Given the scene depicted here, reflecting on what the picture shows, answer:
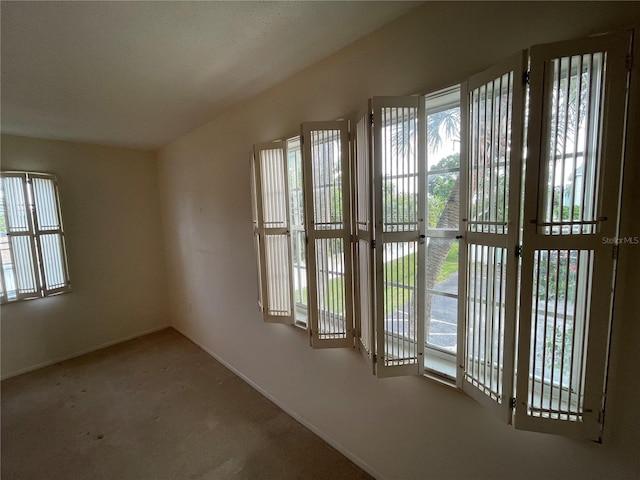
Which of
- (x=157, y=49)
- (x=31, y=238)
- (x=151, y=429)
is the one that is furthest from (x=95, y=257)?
(x=157, y=49)

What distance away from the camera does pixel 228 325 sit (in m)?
2.83

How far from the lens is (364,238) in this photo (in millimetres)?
1433

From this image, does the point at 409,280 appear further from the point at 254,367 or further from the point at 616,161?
the point at 254,367

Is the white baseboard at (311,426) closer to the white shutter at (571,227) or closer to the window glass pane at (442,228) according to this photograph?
the window glass pane at (442,228)

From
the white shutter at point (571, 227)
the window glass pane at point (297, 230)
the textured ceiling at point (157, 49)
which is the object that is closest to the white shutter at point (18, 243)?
the textured ceiling at point (157, 49)

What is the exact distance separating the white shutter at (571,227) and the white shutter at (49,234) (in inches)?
171

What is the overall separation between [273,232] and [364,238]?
0.82 metres

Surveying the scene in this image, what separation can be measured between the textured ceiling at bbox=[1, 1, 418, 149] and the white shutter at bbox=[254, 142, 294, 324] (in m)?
0.56

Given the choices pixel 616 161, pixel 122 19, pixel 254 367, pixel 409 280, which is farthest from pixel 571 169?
pixel 254 367

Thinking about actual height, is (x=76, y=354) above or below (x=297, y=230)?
below

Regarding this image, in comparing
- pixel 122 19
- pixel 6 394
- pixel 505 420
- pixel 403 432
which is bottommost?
pixel 6 394

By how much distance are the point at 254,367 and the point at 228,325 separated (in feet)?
1.83

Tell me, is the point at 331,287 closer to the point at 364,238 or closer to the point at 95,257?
the point at 364,238

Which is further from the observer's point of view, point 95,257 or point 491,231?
point 95,257
